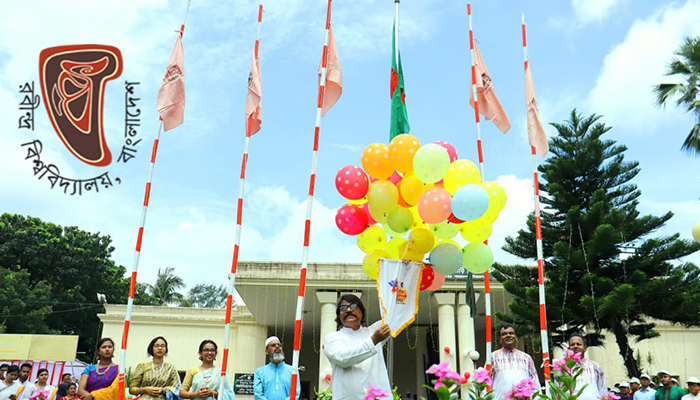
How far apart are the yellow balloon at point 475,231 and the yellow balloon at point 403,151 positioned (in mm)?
819

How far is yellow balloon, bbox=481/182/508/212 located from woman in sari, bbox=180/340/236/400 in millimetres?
2982

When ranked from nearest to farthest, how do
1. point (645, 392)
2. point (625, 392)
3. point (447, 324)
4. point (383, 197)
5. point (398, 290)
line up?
point (398, 290)
point (383, 197)
point (645, 392)
point (625, 392)
point (447, 324)

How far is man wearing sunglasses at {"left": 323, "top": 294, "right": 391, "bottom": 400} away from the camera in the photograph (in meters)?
3.44

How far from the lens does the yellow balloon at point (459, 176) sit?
557cm

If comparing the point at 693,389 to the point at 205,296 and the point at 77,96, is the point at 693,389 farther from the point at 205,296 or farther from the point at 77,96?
the point at 205,296

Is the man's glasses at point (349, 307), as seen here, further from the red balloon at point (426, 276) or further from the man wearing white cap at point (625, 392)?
the man wearing white cap at point (625, 392)

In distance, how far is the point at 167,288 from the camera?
120 feet

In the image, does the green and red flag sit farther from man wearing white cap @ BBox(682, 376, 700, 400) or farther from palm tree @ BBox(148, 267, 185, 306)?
palm tree @ BBox(148, 267, 185, 306)

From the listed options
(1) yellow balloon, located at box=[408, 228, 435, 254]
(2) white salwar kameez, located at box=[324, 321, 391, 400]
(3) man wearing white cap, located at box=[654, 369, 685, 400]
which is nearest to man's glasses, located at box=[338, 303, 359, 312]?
(2) white salwar kameez, located at box=[324, 321, 391, 400]

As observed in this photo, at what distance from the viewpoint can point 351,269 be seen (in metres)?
16.2

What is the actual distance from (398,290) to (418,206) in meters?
0.83

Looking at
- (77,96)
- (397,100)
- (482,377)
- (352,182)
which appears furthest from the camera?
(77,96)

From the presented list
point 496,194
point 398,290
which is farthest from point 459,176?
point 398,290

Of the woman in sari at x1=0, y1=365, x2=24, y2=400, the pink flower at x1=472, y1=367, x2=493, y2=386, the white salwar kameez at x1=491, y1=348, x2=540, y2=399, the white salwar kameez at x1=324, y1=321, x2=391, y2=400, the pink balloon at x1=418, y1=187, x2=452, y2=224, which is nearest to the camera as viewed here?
the pink flower at x1=472, y1=367, x2=493, y2=386
